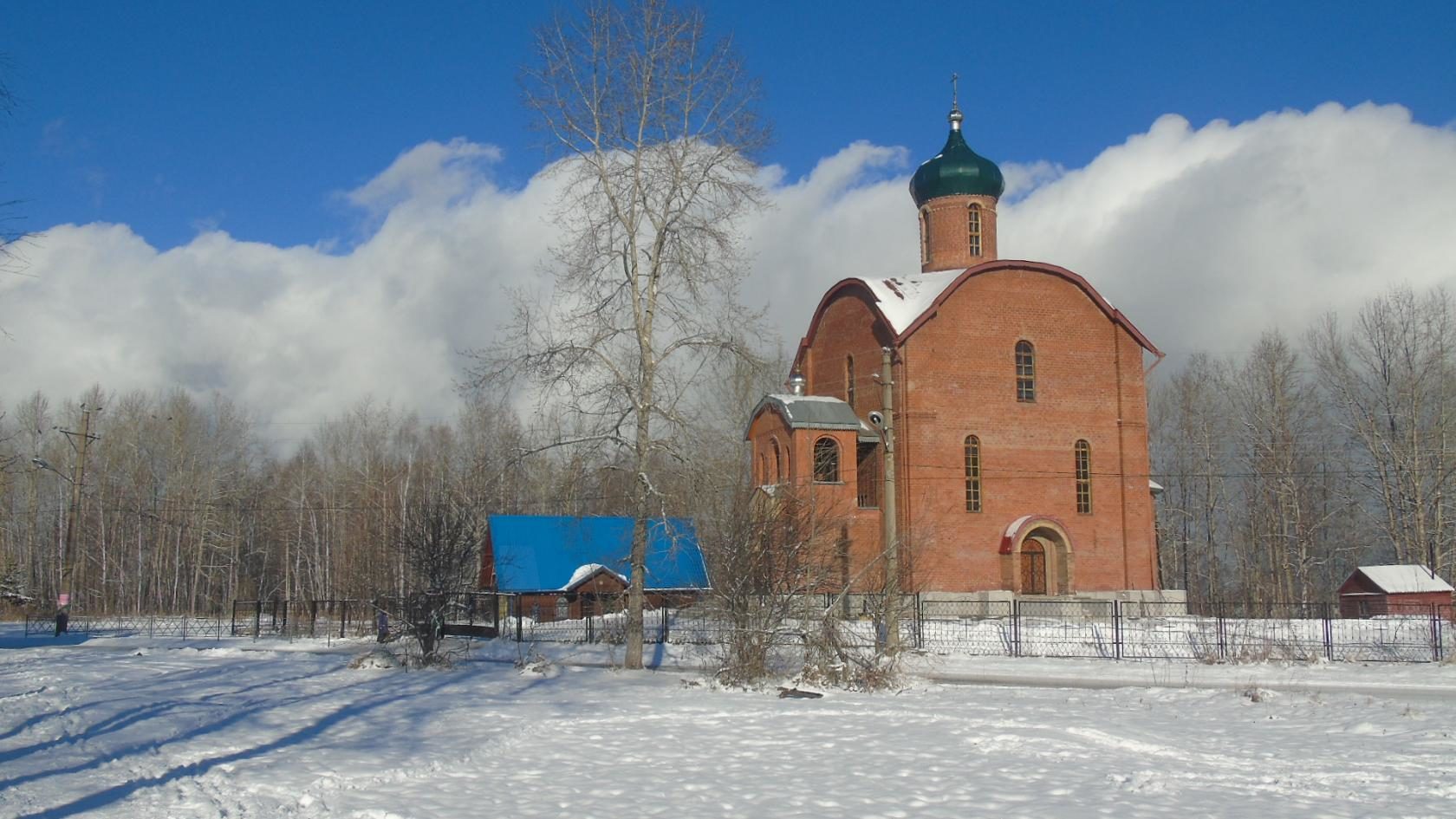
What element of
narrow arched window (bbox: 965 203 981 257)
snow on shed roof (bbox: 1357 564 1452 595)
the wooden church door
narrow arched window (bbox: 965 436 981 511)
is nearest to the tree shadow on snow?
narrow arched window (bbox: 965 436 981 511)

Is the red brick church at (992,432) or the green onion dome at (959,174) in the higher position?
the green onion dome at (959,174)

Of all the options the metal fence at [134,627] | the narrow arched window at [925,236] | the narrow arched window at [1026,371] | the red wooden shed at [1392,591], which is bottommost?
the metal fence at [134,627]

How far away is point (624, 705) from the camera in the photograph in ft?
44.1

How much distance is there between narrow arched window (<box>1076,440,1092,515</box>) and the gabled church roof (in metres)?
3.69

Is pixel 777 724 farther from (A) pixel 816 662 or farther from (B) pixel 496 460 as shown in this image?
(B) pixel 496 460

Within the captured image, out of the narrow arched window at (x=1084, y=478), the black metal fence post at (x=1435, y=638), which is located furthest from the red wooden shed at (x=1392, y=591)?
the black metal fence post at (x=1435, y=638)

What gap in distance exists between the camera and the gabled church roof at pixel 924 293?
31.7 meters

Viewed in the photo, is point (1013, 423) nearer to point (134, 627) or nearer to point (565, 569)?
point (565, 569)

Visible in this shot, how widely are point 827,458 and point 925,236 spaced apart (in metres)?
9.69

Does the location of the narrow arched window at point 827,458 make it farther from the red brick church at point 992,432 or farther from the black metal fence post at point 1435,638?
the black metal fence post at point 1435,638

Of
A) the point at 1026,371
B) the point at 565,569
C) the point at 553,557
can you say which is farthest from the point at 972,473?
the point at 553,557

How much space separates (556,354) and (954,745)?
31.1 ft

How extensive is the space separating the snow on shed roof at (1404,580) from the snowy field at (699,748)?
1433 centimetres

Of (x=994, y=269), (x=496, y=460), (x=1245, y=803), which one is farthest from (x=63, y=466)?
(x=1245, y=803)
